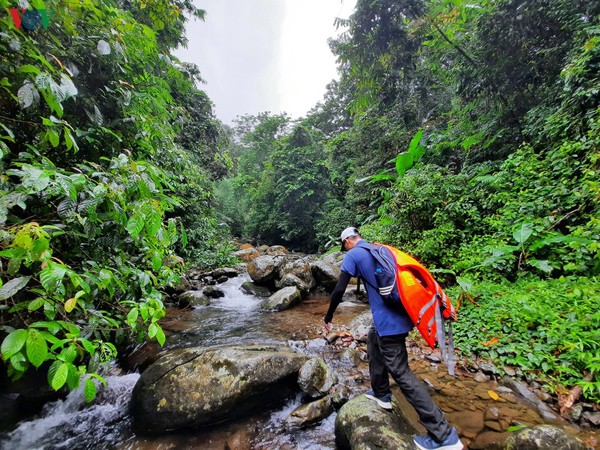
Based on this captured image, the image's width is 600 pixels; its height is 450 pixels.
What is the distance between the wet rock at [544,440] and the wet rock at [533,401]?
29.1 inches

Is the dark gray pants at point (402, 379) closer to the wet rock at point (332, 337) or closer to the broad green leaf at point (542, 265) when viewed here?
the wet rock at point (332, 337)

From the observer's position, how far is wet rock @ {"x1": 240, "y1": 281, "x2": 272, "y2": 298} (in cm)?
927

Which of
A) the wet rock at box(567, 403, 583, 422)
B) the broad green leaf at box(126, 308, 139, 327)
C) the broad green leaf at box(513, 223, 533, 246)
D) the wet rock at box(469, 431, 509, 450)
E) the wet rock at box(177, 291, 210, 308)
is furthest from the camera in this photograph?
the wet rock at box(177, 291, 210, 308)

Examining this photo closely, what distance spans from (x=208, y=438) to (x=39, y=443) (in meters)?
1.84

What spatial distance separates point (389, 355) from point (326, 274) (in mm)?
6451

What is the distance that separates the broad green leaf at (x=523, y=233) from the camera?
5042 mm

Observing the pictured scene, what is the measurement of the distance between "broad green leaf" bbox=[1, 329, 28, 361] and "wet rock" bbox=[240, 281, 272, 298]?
7.89 metres

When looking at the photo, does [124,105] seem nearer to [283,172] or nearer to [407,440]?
[407,440]

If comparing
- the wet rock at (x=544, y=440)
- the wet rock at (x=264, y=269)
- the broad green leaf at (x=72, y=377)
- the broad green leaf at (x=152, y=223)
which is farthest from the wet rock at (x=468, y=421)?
the wet rock at (x=264, y=269)

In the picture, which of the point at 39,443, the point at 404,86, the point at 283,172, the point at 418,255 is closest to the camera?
the point at 39,443

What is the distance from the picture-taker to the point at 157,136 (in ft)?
11.3

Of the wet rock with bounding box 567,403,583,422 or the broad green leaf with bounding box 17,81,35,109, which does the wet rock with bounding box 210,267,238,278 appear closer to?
the broad green leaf with bounding box 17,81,35,109

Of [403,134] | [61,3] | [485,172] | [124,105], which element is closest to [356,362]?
[124,105]

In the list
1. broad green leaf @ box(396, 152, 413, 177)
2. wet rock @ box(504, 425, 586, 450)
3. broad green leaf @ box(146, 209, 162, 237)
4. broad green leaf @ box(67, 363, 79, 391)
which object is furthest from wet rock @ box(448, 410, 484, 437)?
broad green leaf @ box(396, 152, 413, 177)
